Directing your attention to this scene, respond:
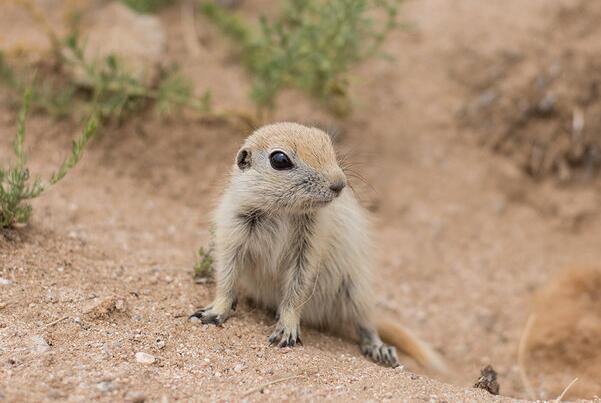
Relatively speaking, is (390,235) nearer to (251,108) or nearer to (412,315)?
(412,315)

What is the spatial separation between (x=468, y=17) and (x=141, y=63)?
12.6ft

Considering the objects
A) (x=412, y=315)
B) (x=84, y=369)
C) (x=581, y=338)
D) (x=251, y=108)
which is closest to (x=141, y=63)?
(x=251, y=108)

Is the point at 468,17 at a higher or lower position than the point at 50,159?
higher

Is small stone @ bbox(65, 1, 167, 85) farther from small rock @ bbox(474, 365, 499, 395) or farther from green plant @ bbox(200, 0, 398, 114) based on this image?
small rock @ bbox(474, 365, 499, 395)

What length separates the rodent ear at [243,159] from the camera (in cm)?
401

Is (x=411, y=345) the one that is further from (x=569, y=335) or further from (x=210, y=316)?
(x=210, y=316)

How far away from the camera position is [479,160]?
7.21m

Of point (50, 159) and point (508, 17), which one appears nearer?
point (50, 159)

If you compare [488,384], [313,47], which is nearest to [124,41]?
[313,47]

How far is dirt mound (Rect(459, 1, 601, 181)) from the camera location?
7.05 m

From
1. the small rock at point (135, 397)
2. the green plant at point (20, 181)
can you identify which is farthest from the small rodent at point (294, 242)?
the small rock at point (135, 397)

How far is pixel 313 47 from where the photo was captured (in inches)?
237

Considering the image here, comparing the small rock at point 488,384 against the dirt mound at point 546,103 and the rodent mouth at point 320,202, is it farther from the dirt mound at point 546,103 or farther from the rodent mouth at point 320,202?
the dirt mound at point 546,103

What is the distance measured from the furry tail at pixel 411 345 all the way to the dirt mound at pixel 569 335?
30.0 inches
